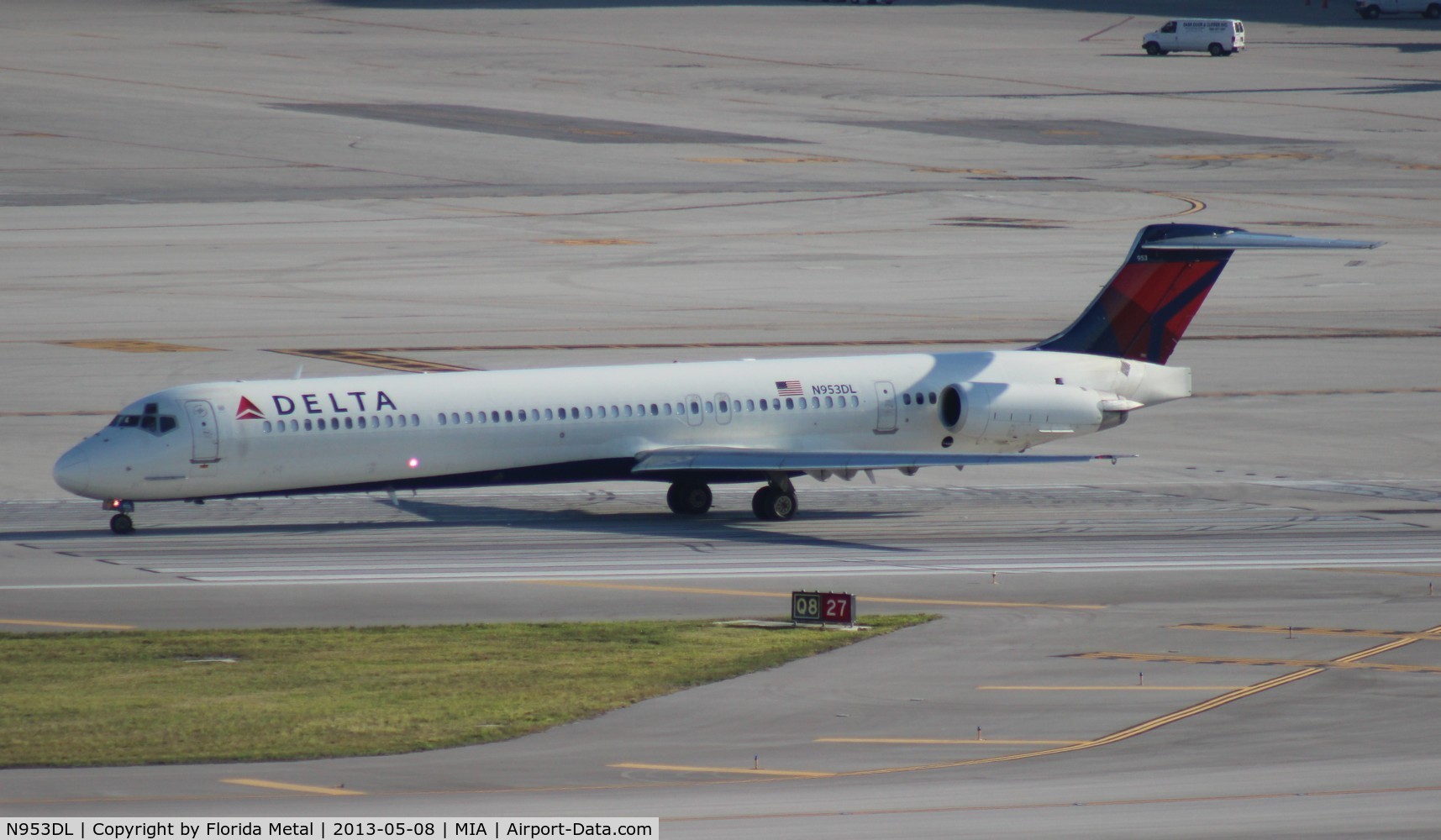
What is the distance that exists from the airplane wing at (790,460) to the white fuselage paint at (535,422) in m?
0.61

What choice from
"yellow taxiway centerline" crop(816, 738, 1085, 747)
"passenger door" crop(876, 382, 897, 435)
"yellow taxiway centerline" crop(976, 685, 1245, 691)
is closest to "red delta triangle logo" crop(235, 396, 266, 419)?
"passenger door" crop(876, 382, 897, 435)

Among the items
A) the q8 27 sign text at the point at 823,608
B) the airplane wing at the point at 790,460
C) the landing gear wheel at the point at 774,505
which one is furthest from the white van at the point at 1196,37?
the q8 27 sign text at the point at 823,608

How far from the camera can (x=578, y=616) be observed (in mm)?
32125

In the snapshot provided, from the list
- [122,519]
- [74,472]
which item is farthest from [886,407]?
[74,472]

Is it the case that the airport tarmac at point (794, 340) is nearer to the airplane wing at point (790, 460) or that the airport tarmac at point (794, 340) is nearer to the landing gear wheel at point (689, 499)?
the landing gear wheel at point (689, 499)

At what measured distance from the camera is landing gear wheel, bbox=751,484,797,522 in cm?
4122

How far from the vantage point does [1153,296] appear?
1775 inches

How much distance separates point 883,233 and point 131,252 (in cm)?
3040

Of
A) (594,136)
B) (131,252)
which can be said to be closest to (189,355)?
(131,252)

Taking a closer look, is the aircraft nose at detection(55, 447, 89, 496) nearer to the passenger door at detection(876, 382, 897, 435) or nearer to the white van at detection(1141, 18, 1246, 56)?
the passenger door at detection(876, 382, 897, 435)

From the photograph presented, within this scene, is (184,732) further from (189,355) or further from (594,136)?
(594,136)

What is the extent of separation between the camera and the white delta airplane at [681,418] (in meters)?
37.7

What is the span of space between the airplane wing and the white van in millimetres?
109141

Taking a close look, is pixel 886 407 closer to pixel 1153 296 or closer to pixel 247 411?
pixel 1153 296
